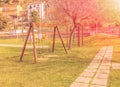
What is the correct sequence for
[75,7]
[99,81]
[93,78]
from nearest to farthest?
[99,81], [93,78], [75,7]

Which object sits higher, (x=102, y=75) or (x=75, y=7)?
(x=75, y=7)

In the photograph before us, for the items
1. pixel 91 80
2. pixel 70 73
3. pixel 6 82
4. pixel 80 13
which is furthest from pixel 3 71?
pixel 80 13

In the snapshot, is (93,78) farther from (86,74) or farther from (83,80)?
(86,74)

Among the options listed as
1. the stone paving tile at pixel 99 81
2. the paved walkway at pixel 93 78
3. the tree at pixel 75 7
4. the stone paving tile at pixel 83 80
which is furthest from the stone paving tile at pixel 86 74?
the tree at pixel 75 7

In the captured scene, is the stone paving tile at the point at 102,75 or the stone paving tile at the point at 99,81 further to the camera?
the stone paving tile at the point at 102,75

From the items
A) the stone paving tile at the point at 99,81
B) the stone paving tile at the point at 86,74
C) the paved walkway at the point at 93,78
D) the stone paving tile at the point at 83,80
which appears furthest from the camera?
the stone paving tile at the point at 86,74

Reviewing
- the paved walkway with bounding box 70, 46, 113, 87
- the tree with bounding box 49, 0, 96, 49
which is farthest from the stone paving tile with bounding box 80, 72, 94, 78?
the tree with bounding box 49, 0, 96, 49

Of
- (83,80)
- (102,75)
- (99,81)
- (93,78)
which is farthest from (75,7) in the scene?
(99,81)

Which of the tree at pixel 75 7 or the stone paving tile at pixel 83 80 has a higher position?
the tree at pixel 75 7

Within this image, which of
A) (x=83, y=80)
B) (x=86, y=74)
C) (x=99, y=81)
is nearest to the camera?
(x=99, y=81)

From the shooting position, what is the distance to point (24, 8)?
7344 centimetres

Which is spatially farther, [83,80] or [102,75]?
[102,75]

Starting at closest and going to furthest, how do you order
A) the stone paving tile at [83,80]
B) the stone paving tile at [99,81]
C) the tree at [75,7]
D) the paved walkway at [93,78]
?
the paved walkway at [93,78]
the stone paving tile at [99,81]
the stone paving tile at [83,80]
the tree at [75,7]

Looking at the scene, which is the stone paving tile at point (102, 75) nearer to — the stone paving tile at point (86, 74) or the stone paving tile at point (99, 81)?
the stone paving tile at point (86, 74)
